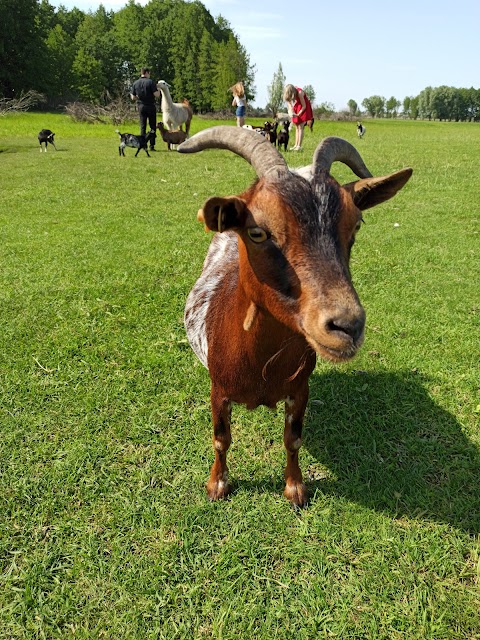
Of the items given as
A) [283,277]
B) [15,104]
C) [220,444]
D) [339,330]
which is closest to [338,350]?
[339,330]

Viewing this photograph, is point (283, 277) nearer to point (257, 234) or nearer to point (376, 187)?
point (257, 234)

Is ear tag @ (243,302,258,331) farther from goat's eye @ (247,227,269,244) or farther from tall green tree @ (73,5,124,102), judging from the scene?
tall green tree @ (73,5,124,102)

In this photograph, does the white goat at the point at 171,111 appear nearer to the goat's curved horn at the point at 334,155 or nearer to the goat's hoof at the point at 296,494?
the goat's curved horn at the point at 334,155

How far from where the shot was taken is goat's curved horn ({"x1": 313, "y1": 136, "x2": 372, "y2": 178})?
2.09m

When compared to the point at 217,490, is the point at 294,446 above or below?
above

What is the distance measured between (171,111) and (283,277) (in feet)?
56.7

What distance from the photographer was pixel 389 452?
3.33 m

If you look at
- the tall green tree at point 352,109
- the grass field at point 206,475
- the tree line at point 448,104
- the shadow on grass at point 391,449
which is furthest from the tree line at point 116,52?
the tree line at point 448,104

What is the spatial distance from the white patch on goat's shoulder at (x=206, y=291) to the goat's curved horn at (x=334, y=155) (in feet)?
3.39

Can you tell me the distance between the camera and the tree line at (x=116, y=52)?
2078 inches

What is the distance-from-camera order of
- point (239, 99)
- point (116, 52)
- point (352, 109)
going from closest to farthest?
point (239, 99)
point (116, 52)
point (352, 109)

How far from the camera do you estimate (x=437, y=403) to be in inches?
149

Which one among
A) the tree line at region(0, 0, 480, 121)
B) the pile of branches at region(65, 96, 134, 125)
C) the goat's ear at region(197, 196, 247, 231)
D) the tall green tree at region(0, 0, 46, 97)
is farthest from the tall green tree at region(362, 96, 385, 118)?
the goat's ear at region(197, 196, 247, 231)

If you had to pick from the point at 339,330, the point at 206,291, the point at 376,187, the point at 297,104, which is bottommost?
the point at 206,291
